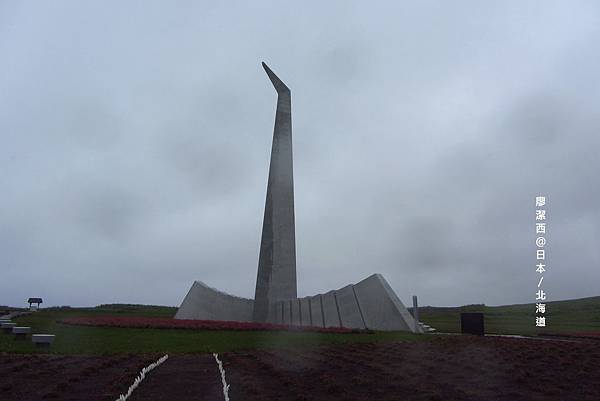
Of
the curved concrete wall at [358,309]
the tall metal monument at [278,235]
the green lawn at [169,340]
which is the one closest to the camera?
the green lawn at [169,340]

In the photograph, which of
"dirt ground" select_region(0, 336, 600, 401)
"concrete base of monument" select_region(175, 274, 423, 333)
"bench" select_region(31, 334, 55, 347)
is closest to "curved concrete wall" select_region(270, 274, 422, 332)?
"concrete base of monument" select_region(175, 274, 423, 333)

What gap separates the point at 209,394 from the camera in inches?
277

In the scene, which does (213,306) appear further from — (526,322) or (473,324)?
(526,322)

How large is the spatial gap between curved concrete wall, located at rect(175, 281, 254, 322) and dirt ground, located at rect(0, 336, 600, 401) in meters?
15.5

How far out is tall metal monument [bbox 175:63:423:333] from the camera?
18266mm

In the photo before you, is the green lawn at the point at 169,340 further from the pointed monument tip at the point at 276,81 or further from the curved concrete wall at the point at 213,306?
the pointed monument tip at the point at 276,81

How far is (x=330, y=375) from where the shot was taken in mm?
8461

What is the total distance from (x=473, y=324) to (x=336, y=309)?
18.0 ft

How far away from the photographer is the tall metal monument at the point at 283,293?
18266 mm

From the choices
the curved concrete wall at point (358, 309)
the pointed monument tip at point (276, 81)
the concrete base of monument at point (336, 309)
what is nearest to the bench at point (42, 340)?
the curved concrete wall at point (358, 309)

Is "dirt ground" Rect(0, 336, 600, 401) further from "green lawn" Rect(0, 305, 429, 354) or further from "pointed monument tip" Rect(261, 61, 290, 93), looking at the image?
"pointed monument tip" Rect(261, 61, 290, 93)

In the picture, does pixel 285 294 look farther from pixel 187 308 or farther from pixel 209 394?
pixel 209 394

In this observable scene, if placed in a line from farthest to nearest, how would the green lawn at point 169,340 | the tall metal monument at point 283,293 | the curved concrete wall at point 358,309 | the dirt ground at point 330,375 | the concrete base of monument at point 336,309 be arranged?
1. the tall metal monument at point 283,293
2. the concrete base of monument at point 336,309
3. the curved concrete wall at point 358,309
4. the green lawn at point 169,340
5. the dirt ground at point 330,375

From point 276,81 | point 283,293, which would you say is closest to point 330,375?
point 283,293
